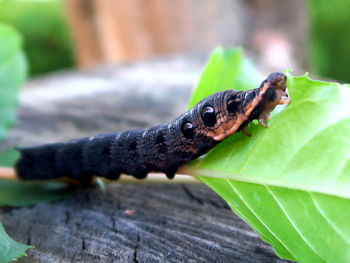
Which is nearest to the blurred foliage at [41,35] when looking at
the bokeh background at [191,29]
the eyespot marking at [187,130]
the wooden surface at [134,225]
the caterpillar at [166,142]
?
the bokeh background at [191,29]

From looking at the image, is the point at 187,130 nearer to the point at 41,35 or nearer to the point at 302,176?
the point at 302,176

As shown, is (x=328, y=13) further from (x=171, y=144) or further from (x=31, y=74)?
(x=171, y=144)

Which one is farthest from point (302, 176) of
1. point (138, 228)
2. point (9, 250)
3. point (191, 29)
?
point (191, 29)

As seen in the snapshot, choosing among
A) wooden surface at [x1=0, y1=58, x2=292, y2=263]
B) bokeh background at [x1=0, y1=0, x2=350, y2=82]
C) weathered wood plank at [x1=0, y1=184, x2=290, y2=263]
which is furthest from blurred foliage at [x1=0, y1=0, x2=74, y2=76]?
weathered wood plank at [x1=0, y1=184, x2=290, y2=263]

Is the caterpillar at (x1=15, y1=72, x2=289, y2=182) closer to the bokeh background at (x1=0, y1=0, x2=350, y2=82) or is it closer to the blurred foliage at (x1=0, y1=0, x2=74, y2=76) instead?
the bokeh background at (x1=0, y1=0, x2=350, y2=82)

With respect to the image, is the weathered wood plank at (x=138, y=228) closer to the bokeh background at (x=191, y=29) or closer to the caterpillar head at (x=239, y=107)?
the caterpillar head at (x=239, y=107)
